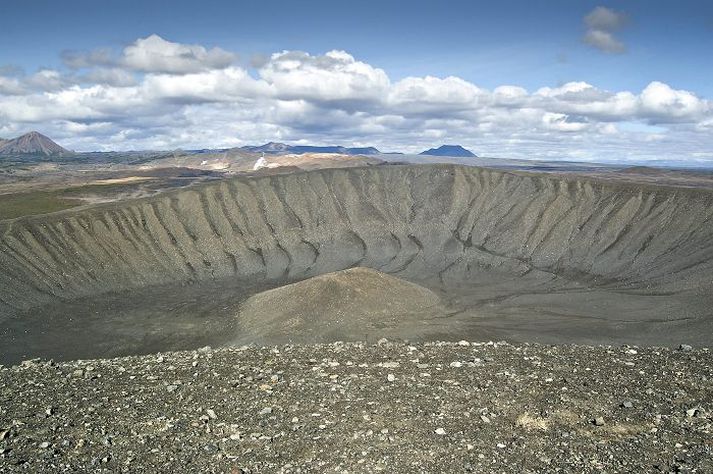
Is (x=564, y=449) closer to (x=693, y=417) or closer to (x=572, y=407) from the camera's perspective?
(x=572, y=407)

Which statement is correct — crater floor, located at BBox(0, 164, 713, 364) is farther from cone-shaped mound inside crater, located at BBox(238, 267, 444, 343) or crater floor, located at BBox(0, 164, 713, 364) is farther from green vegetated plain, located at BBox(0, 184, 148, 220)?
green vegetated plain, located at BBox(0, 184, 148, 220)

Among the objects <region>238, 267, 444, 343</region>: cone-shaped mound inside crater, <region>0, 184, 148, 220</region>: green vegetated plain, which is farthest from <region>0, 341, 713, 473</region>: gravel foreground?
<region>0, 184, 148, 220</region>: green vegetated plain

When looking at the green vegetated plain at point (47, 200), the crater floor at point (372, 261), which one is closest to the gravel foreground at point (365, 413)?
the crater floor at point (372, 261)

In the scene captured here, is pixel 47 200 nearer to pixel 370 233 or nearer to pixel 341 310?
pixel 370 233

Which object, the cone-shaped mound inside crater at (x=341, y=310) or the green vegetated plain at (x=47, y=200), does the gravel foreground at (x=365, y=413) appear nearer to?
the cone-shaped mound inside crater at (x=341, y=310)

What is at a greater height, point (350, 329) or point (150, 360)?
point (150, 360)

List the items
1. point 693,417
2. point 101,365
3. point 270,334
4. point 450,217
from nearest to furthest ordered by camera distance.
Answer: point 693,417 < point 101,365 < point 270,334 < point 450,217

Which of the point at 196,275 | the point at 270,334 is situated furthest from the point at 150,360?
the point at 196,275
